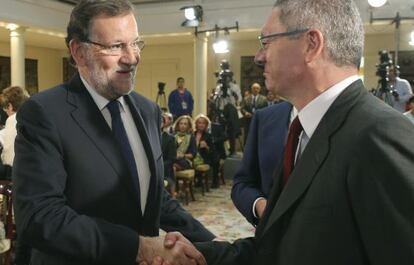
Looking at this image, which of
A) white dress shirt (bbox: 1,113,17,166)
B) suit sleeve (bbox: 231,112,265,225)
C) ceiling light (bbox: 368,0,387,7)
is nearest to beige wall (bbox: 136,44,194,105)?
ceiling light (bbox: 368,0,387,7)

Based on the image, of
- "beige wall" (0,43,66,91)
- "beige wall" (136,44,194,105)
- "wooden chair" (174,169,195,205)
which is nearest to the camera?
"wooden chair" (174,169,195,205)

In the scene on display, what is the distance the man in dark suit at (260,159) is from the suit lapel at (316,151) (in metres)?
0.68

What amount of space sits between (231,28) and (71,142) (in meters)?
7.72

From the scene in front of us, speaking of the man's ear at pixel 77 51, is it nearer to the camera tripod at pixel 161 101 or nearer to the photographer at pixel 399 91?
the photographer at pixel 399 91

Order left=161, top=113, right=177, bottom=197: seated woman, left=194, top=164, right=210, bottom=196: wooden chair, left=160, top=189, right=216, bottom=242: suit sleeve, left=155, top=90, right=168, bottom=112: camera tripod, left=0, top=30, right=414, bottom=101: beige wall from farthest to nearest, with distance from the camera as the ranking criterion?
left=0, top=30, right=414, bottom=101: beige wall < left=155, top=90, right=168, bottom=112: camera tripod < left=194, top=164, right=210, bottom=196: wooden chair < left=161, top=113, right=177, bottom=197: seated woman < left=160, top=189, right=216, bottom=242: suit sleeve

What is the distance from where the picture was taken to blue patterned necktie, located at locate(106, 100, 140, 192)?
51.7 inches

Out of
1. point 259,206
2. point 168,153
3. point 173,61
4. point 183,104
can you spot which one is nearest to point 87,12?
point 259,206

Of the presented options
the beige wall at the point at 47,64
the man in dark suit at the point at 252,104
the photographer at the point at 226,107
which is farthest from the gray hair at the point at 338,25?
the beige wall at the point at 47,64

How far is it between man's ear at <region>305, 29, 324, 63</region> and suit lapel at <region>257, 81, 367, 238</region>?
0.37ft

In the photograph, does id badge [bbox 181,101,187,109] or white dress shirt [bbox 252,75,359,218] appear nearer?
white dress shirt [bbox 252,75,359,218]

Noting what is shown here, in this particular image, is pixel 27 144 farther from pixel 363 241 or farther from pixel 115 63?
pixel 363 241

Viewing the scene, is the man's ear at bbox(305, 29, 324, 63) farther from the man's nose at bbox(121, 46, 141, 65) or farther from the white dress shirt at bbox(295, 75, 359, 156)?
the man's nose at bbox(121, 46, 141, 65)

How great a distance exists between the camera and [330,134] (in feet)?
3.12

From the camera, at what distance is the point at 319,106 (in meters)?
1.06
